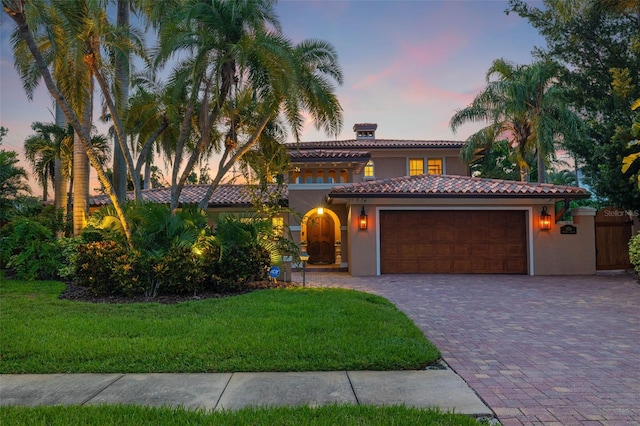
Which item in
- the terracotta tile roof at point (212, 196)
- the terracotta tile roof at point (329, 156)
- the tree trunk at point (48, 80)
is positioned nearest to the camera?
the tree trunk at point (48, 80)

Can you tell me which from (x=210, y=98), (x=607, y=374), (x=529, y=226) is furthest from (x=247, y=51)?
(x=529, y=226)

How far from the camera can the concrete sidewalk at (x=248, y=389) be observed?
3801 millimetres

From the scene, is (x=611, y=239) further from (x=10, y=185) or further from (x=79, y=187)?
(x=10, y=185)

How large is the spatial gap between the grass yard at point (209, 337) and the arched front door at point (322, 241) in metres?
11.4

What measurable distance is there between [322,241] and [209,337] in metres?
14.3

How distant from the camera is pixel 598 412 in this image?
3.63 m

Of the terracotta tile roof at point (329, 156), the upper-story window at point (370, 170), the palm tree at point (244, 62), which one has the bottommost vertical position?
the terracotta tile roof at point (329, 156)

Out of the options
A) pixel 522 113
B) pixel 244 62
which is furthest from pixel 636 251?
pixel 244 62

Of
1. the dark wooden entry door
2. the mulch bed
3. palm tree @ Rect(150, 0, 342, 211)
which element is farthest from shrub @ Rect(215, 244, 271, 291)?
the dark wooden entry door

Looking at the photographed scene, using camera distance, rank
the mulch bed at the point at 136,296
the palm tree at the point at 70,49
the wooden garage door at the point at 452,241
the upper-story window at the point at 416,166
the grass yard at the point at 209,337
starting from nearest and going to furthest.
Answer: the grass yard at the point at 209,337 < the mulch bed at the point at 136,296 < the palm tree at the point at 70,49 < the wooden garage door at the point at 452,241 < the upper-story window at the point at 416,166

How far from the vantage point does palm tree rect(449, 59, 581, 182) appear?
17.9 m

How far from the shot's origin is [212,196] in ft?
62.7

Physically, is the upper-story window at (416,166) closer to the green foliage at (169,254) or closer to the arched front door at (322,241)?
the arched front door at (322,241)

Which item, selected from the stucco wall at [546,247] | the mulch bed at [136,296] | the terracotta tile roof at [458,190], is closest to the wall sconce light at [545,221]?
the stucco wall at [546,247]
